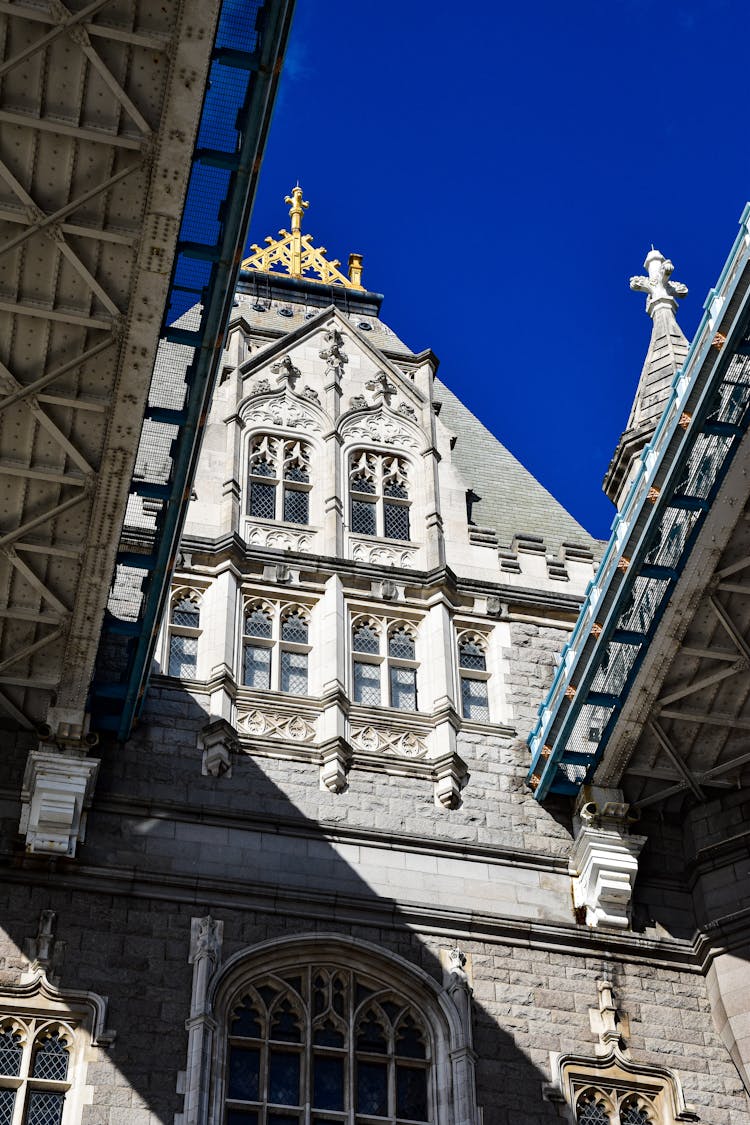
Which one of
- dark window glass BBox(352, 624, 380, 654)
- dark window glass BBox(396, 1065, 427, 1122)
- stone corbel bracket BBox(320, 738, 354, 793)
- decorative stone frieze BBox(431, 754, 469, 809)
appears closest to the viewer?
dark window glass BBox(396, 1065, 427, 1122)

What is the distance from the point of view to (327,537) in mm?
27594

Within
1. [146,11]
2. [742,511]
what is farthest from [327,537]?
[146,11]

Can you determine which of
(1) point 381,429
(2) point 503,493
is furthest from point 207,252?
(2) point 503,493

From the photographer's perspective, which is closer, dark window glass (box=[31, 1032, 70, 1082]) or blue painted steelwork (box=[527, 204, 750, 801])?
dark window glass (box=[31, 1032, 70, 1082])

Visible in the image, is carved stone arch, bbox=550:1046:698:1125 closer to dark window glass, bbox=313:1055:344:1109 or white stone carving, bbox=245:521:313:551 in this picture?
dark window glass, bbox=313:1055:344:1109

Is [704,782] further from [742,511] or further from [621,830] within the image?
[742,511]

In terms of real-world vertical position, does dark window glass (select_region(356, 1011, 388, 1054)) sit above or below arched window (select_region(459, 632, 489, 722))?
below

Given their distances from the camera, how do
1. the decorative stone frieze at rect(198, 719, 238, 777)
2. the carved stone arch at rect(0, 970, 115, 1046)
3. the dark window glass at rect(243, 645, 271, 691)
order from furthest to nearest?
the dark window glass at rect(243, 645, 271, 691), the decorative stone frieze at rect(198, 719, 238, 777), the carved stone arch at rect(0, 970, 115, 1046)

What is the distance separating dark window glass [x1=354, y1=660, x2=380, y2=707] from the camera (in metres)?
26.0

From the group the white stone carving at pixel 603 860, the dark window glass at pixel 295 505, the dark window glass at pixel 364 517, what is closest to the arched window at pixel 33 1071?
the white stone carving at pixel 603 860

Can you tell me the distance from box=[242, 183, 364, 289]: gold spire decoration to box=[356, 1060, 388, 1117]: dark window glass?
1731 cm

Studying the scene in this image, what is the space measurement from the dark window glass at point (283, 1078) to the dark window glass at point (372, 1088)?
719 millimetres

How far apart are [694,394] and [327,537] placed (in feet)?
23.6

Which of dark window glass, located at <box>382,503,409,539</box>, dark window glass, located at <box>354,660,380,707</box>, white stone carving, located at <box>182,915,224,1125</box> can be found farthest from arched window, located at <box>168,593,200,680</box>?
white stone carving, located at <box>182,915,224,1125</box>
